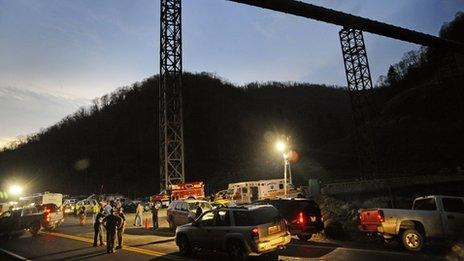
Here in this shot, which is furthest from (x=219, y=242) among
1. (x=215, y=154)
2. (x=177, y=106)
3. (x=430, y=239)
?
(x=215, y=154)

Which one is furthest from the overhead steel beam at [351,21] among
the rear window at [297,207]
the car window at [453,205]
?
the rear window at [297,207]

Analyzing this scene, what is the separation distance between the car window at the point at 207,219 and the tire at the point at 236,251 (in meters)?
1.32

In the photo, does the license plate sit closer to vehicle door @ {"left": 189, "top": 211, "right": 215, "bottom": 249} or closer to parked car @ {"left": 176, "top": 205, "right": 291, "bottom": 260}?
parked car @ {"left": 176, "top": 205, "right": 291, "bottom": 260}

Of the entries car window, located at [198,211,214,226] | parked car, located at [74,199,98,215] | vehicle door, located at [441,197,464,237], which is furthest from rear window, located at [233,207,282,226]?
parked car, located at [74,199,98,215]

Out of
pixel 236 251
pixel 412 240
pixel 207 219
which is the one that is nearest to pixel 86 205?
pixel 207 219

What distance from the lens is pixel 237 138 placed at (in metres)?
146

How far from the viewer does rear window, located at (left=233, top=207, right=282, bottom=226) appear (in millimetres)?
12031

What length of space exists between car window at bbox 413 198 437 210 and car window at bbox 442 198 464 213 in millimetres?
332

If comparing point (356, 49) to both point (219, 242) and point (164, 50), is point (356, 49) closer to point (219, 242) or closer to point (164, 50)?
point (164, 50)

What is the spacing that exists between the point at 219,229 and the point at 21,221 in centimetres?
1623

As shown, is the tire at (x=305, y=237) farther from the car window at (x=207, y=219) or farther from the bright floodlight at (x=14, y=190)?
the bright floodlight at (x=14, y=190)

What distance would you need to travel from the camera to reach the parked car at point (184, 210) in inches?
873

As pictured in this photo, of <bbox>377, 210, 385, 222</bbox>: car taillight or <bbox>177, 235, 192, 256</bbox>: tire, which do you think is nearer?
<bbox>177, 235, 192, 256</bbox>: tire

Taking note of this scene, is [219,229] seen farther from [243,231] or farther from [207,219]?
[243,231]
